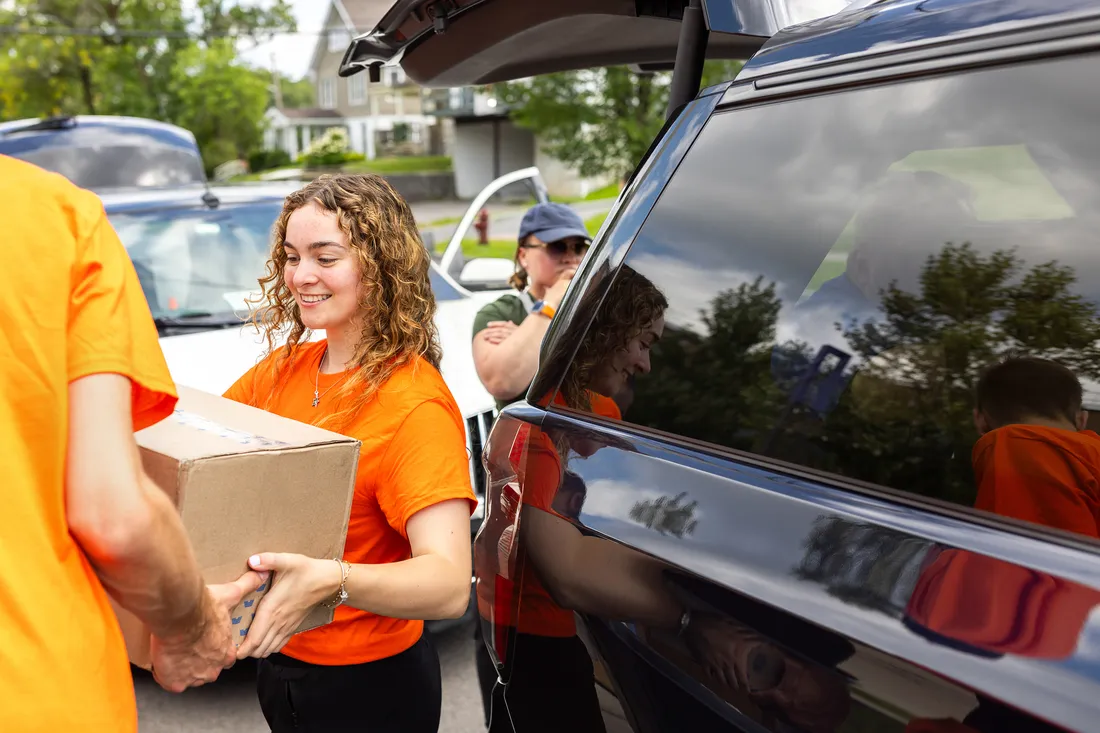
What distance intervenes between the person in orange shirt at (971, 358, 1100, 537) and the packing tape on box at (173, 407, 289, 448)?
0.99m

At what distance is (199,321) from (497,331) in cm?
168

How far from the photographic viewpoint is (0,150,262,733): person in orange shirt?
1.08m

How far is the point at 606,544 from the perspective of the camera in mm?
1630

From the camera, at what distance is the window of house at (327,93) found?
2679 inches

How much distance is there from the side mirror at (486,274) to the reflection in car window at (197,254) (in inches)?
41.8

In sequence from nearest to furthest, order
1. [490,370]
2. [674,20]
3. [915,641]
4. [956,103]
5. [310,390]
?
[915,641]
[956,103]
[310,390]
[674,20]
[490,370]

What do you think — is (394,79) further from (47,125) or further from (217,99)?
(47,125)

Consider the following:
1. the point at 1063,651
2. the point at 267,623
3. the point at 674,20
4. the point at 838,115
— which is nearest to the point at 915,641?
the point at 1063,651

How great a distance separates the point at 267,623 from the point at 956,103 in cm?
125

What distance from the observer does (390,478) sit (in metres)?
1.90

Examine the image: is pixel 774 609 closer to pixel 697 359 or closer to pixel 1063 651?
pixel 1063 651

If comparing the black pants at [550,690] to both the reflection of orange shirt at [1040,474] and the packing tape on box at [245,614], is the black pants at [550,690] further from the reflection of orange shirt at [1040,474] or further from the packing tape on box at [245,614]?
the reflection of orange shirt at [1040,474]

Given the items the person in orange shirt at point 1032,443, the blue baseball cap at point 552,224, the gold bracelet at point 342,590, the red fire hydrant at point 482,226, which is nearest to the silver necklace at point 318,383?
the gold bracelet at point 342,590

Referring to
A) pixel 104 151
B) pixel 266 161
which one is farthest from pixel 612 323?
pixel 266 161
